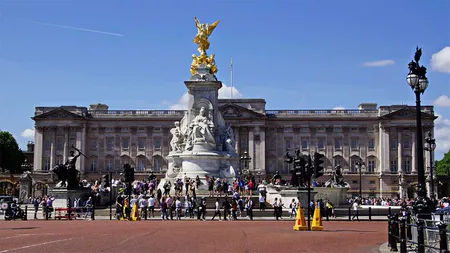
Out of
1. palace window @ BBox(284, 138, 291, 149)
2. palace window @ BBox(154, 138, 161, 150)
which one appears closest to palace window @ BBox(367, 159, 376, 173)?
palace window @ BBox(284, 138, 291, 149)

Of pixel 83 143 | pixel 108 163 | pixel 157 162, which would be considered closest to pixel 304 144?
pixel 157 162

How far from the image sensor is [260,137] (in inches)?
4695

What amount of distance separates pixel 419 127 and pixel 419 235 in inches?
303

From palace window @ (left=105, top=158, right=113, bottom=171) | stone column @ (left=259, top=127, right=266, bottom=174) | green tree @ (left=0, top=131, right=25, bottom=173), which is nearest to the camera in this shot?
stone column @ (left=259, top=127, right=266, bottom=174)

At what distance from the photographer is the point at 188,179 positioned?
4712 centimetres

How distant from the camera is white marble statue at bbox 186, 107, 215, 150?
5056 cm

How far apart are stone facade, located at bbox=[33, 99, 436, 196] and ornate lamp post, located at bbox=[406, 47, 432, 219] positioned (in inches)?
3754

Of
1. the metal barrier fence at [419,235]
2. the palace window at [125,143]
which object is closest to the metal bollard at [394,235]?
the metal barrier fence at [419,235]

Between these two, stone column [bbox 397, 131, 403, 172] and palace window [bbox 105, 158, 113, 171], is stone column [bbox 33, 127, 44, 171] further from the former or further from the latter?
stone column [bbox 397, 131, 403, 172]

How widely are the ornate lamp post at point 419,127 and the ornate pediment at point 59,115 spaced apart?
338 ft

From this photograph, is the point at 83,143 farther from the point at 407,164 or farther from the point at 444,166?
the point at 444,166

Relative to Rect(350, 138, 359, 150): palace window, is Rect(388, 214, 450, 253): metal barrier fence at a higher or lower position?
lower

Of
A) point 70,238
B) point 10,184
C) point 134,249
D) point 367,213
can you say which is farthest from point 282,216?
point 10,184

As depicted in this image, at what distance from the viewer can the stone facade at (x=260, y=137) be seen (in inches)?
4631
